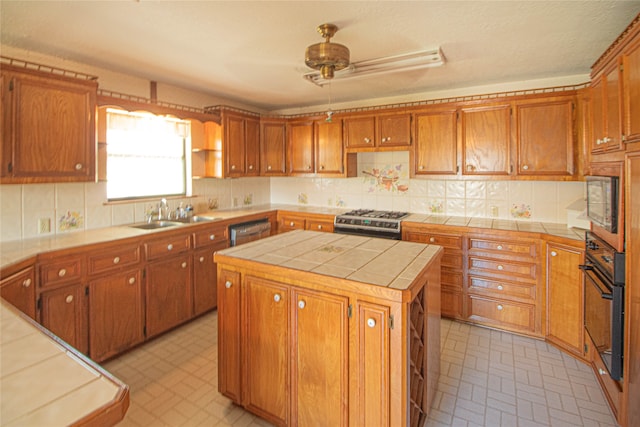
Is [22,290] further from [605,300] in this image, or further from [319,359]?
[605,300]

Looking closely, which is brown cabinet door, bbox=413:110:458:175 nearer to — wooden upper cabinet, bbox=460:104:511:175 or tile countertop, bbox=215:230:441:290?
wooden upper cabinet, bbox=460:104:511:175

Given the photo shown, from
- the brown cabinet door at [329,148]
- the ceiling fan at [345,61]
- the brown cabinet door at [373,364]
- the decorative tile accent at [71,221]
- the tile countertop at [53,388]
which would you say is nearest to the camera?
the tile countertop at [53,388]

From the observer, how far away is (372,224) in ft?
12.0

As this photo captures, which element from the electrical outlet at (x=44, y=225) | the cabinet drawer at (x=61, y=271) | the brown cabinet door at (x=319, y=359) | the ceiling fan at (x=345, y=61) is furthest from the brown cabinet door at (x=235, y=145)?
the brown cabinet door at (x=319, y=359)

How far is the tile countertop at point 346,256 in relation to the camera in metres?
1.65

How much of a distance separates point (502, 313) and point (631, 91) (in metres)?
2.07

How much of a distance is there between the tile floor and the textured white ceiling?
2383mm

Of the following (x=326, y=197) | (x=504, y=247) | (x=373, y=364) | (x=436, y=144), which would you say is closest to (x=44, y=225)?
(x=373, y=364)

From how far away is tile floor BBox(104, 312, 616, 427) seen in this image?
2.01 metres

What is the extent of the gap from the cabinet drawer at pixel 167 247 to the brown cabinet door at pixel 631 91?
3252 millimetres

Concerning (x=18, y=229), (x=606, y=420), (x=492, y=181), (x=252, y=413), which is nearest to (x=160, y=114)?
(x=18, y=229)

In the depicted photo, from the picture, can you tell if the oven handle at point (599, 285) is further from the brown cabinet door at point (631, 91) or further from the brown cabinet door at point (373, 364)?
the brown cabinet door at point (373, 364)

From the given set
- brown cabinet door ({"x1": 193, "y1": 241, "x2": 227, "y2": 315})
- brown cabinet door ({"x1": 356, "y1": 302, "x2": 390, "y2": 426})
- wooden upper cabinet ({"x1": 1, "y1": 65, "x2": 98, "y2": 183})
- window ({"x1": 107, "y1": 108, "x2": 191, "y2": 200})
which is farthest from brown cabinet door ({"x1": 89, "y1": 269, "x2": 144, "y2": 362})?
brown cabinet door ({"x1": 356, "y1": 302, "x2": 390, "y2": 426})

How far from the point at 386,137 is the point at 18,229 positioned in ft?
11.3
